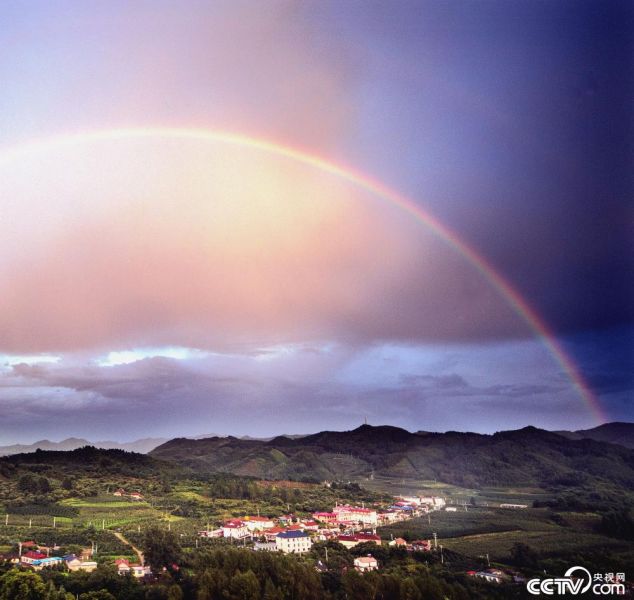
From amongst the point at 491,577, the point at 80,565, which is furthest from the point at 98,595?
the point at 491,577

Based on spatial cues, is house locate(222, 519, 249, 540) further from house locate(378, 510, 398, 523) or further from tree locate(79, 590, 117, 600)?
tree locate(79, 590, 117, 600)

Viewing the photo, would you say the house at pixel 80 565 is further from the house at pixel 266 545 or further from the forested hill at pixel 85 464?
the forested hill at pixel 85 464

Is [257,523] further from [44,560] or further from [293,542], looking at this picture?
[44,560]

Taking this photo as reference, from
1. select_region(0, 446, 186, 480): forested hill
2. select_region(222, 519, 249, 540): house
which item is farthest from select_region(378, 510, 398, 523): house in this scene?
select_region(0, 446, 186, 480): forested hill

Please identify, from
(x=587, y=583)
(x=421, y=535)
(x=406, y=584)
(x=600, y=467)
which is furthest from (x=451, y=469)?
(x=406, y=584)

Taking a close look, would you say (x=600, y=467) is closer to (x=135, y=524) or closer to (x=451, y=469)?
(x=451, y=469)

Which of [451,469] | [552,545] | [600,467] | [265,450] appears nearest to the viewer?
[552,545]
